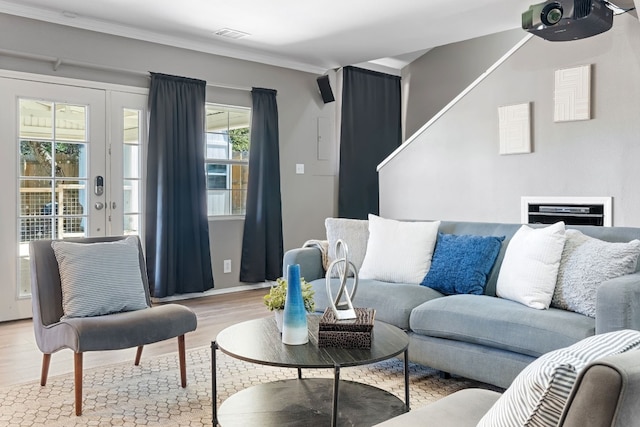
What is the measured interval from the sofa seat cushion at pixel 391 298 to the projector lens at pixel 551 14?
2.05 m

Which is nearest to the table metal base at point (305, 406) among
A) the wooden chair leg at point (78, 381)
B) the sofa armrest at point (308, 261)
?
the wooden chair leg at point (78, 381)

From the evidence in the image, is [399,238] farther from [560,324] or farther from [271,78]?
[271,78]

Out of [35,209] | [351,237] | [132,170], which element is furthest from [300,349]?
[132,170]

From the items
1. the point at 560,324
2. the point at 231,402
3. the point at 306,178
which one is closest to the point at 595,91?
the point at 560,324

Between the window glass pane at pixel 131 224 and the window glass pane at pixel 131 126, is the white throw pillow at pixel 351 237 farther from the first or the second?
the window glass pane at pixel 131 126

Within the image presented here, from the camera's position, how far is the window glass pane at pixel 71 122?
4.54 meters

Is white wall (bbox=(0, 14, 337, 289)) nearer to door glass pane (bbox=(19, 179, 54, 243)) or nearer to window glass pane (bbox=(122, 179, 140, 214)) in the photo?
door glass pane (bbox=(19, 179, 54, 243))

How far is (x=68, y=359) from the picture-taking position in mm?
3357

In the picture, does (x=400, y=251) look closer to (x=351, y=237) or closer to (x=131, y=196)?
(x=351, y=237)

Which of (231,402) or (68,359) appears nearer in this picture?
(231,402)

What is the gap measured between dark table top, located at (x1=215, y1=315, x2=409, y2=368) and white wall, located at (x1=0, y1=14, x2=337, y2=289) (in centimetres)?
308

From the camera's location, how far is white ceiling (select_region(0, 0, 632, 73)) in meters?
4.26

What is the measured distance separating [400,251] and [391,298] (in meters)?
0.45

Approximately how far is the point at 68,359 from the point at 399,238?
2152 millimetres
